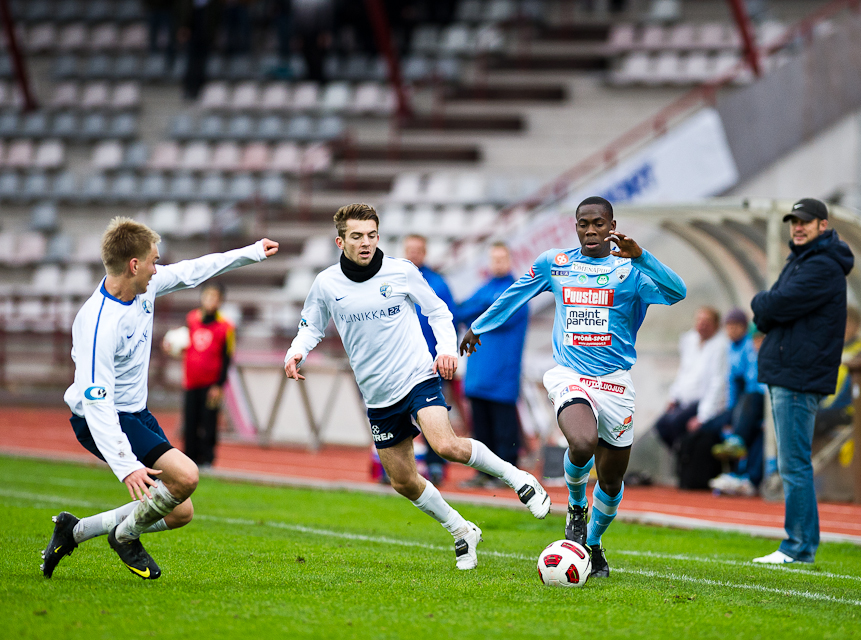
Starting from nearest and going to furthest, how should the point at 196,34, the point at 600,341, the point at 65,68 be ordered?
the point at 600,341 < the point at 196,34 < the point at 65,68

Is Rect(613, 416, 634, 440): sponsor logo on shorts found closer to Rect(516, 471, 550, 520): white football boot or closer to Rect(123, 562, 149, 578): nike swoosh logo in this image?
Rect(516, 471, 550, 520): white football boot

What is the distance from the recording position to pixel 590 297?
6.31 m

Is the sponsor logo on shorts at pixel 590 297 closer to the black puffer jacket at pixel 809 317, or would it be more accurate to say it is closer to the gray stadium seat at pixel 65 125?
the black puffer jacket at pixel 809 317

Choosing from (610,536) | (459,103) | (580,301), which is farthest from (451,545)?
(459,103)

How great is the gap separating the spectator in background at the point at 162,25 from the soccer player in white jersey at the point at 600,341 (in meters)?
23.5

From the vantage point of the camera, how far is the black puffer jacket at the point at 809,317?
716cm

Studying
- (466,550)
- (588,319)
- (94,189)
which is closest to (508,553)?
(466,550)

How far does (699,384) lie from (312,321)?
6.65 m

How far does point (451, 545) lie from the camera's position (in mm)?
7996

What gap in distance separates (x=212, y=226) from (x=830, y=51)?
13224mm

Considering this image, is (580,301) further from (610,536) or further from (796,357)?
(610,536)

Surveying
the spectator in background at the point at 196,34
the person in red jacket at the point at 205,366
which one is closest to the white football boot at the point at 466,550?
the person in red jacket at the point at 205,366

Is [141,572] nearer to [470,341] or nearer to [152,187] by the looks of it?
[470,341]

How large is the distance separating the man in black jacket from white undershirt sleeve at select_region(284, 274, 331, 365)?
9.83ft
